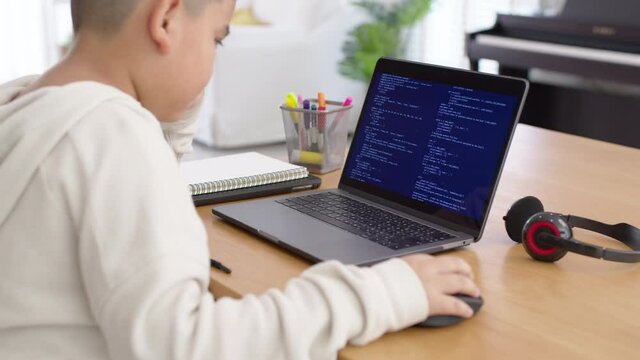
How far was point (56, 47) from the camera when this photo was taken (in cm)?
519

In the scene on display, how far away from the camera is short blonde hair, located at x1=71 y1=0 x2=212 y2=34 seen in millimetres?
874

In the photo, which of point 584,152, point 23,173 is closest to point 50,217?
point 23,173

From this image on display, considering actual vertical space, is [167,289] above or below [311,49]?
above

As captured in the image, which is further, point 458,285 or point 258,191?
point 258,191

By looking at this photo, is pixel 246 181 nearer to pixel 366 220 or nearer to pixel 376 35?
pixel 366 220

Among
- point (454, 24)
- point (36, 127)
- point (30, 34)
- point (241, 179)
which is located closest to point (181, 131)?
point (241, 179)

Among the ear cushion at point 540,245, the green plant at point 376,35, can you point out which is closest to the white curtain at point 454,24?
the green plant at point 376,35

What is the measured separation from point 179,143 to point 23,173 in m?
0.59

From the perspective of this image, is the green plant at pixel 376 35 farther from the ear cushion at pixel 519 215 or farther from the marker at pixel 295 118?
the ear cushion at pixel 519 215

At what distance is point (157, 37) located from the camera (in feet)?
2.87

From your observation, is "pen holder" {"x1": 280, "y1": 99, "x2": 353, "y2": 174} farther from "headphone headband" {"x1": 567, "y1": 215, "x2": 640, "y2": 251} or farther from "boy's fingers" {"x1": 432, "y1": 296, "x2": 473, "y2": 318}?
"boy's fingers" {"x1": 432, "y1": 296, "x2": 473, "y2": 318}

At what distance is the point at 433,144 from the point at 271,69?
125 inches

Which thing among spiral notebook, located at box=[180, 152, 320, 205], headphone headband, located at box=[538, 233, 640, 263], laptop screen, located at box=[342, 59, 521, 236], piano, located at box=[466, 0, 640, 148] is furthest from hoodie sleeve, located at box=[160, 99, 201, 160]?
piano, located at box=[466, 0, 640, 148]

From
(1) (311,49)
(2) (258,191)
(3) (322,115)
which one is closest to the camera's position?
(2) (258,191)
